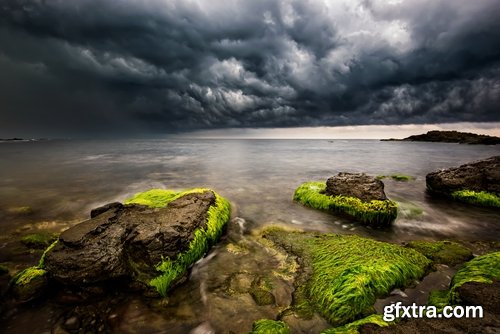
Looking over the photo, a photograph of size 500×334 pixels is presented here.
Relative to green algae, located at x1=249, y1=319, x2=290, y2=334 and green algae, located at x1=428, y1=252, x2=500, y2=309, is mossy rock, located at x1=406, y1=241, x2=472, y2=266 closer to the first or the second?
green algae, located at x1=428, y1=252, x2=500, y2=309

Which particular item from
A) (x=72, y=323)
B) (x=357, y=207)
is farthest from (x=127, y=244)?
(x=357, y=207)

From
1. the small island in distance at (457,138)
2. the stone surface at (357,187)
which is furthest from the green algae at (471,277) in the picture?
the small island in distance at (457,138)

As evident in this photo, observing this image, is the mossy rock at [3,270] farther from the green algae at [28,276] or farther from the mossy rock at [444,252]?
the mossy rock at [444,252]

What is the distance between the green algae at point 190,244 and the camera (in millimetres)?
4309

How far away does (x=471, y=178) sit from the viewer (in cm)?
1016

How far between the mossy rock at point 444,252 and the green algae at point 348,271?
1.21ft

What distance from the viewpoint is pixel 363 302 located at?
3588mm

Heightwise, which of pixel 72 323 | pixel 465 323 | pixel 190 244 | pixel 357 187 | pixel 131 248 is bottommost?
pixel 72 323

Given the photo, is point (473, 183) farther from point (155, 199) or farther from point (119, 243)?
point (119, 243)

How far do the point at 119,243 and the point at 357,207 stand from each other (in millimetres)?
6427

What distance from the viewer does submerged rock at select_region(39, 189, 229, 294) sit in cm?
407

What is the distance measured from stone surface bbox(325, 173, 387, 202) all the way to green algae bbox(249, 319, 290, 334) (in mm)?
5591

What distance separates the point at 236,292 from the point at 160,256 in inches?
61.4

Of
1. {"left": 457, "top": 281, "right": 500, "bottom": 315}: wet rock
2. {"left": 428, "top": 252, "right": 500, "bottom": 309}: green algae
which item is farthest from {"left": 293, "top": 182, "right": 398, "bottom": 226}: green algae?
{"left": 457, "top": 281, "right": 500, "bottom": 315}: wet rock
